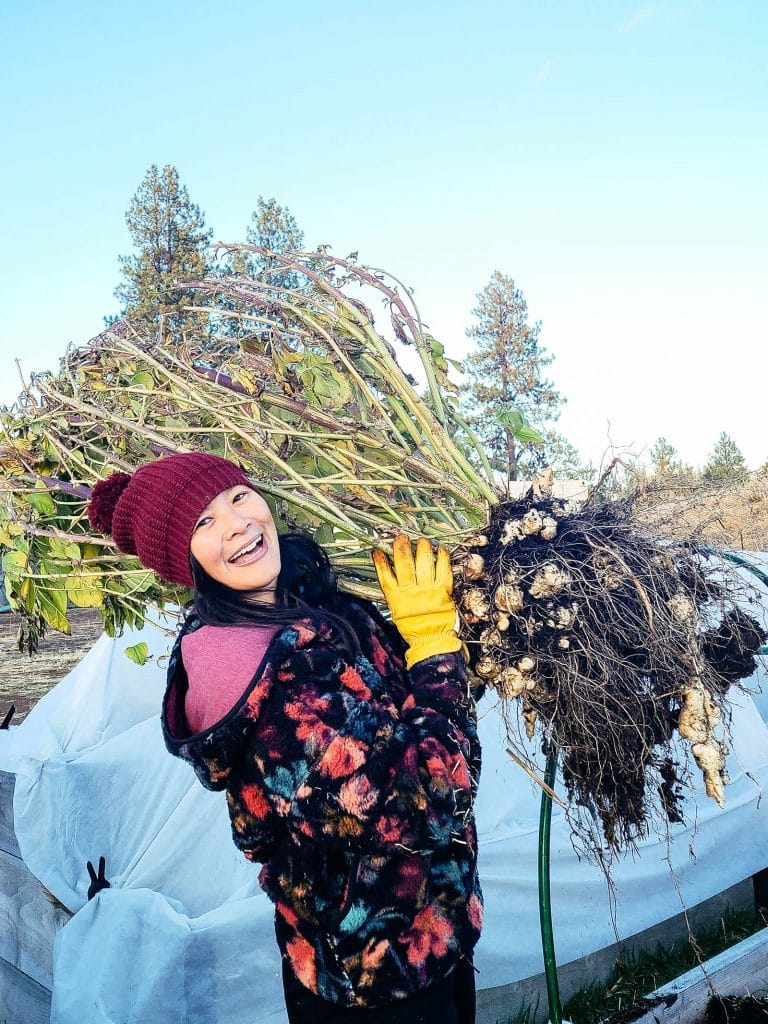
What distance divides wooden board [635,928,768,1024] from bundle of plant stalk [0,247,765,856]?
56cm

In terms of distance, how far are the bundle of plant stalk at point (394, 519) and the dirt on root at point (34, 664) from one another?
4822mm

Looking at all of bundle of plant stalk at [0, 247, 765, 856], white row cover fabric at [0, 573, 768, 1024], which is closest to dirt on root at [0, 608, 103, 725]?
white row cover fabric at [0, 573, 768, 1024]

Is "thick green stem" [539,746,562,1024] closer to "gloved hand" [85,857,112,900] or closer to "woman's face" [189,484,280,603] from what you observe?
"woman's face" [189,484,280,603]

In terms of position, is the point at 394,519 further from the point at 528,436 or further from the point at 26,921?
the point at 26,921

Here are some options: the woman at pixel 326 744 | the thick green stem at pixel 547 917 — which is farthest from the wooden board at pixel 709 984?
the woman at pixel 326 744

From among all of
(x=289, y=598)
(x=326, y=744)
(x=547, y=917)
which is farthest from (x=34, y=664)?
(x=326, y=744)

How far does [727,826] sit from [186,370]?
284cm

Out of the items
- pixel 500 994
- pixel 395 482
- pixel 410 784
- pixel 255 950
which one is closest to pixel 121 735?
pixel 255 950

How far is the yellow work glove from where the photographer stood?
1.38 m

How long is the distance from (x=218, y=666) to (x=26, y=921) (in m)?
2.14

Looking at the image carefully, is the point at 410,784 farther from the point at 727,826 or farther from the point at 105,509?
the point at 727,826

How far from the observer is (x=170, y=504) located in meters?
1.34

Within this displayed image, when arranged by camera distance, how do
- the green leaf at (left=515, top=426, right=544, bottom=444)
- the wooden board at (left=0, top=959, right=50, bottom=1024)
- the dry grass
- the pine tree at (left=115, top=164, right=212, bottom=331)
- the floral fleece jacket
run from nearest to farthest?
the floral fleece jacket → the dry grass → the green leaf at (left=515, top=426, right=544, bottom=444) → the wooden board at (left=0, top=959, right=50, bottom=1024) → the pine tree at (left=115, top=164, right=212, bottom=331)

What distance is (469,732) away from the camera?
131 centimetres
